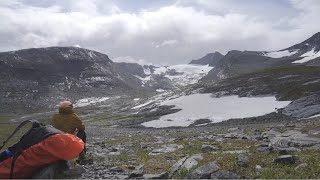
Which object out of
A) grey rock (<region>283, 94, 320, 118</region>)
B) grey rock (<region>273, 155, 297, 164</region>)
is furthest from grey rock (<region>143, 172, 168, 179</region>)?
grey rock (<region>283, 94, 320, 118</region>)

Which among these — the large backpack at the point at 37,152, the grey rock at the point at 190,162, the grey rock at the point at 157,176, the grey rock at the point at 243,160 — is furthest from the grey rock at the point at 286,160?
the large backpack at the point at 37,152

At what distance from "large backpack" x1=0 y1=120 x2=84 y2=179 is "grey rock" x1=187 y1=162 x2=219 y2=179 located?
13.6 ft

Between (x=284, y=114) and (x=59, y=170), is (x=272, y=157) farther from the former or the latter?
(x=284, y=114)

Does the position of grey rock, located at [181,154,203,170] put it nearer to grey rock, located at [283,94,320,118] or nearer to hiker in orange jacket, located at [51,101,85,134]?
hiker in orange jacket, located at [51,101,85,134]

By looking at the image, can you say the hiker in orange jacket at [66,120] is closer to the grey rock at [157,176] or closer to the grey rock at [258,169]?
the grey rock at [157,176]

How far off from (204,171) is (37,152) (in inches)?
221

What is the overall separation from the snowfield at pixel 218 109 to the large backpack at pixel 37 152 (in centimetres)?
5168

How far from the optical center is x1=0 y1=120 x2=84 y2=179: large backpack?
1329 cm

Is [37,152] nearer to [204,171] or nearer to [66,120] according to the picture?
[66,120]

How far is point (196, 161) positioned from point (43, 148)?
5617 mm

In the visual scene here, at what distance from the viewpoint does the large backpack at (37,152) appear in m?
13.3

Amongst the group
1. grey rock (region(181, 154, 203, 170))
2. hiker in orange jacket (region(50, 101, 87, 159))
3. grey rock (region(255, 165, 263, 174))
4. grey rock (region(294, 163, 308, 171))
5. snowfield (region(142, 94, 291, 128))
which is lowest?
snowfield (region(142, 94, 291, 128))

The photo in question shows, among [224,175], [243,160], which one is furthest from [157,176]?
[243,160]

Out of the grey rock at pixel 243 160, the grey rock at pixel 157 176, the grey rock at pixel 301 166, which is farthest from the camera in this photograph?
the grey rock at pixel 243 160
